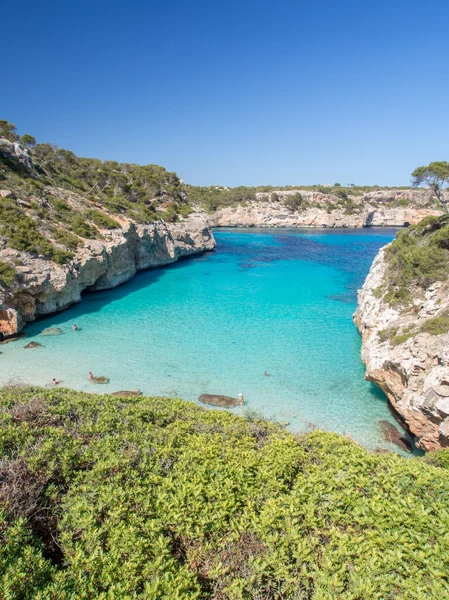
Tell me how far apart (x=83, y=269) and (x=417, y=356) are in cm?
2305

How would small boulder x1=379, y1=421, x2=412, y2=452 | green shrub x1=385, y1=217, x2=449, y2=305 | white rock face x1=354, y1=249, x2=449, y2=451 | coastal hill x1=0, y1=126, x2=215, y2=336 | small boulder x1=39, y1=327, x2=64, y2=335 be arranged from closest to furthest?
1. white rock face x1=354, y1=249, x2=449, y2=451
2. small boulder x1=379, y1=421, x2=412, y2=452
3. green shrub x1=385, y1=217, x2=449, y2=305
4. small boulder x1=39, y1=327, x2=64, y2=335
5. coastal hill x1=0, y1=126, x2=215, y2=336

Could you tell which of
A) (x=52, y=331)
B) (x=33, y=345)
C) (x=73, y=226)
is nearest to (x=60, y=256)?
(x=73, y=226)

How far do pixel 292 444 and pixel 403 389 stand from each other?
7145 mm

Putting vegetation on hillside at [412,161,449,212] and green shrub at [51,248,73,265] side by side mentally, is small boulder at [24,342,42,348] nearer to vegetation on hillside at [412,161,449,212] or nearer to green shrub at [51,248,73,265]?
green shrub at [51,248,73,265]

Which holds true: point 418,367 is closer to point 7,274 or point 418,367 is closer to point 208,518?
point 208,518

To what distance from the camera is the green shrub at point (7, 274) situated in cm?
1967

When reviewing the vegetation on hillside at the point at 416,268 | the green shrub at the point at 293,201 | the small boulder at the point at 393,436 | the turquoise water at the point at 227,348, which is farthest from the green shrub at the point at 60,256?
the green shrub at the point at 293,201

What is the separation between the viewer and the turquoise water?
14164mm

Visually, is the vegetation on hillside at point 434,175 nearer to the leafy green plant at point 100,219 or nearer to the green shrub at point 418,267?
the green shrub at point 418,267

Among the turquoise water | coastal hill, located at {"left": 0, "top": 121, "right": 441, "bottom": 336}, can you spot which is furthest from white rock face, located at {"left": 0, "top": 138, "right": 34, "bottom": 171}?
the turquoise water

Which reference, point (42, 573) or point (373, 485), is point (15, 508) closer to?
point (42, 573)

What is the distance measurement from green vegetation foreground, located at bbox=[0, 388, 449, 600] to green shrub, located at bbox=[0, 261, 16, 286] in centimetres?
1554

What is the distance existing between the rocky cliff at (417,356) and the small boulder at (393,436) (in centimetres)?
56

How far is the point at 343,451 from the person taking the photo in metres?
6.77
